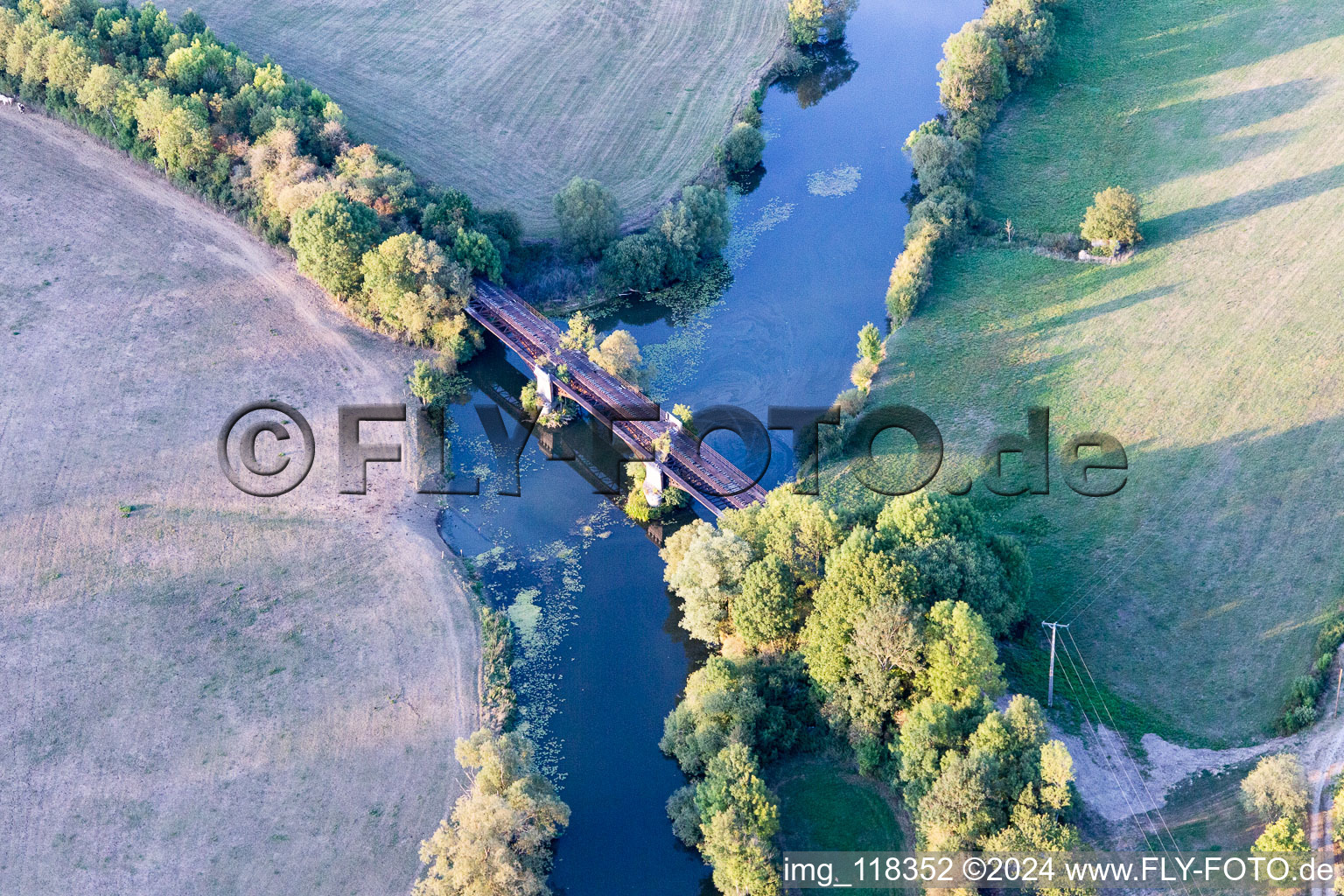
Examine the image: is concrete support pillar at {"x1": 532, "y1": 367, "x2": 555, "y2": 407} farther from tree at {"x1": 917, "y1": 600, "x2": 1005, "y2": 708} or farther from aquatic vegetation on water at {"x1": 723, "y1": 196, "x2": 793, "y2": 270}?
tree at {"x1": 917, "y1": 600, "x2": 1005, "y2": 708}

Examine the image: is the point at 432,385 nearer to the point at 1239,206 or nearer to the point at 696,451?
the point at 696,451

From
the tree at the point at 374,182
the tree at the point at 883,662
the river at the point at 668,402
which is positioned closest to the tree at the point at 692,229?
the river at the point at 668,402

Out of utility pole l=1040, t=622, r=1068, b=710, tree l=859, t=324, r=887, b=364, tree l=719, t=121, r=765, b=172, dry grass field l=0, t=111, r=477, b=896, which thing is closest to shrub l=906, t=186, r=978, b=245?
tree l=859, t=324, r=887, b=364

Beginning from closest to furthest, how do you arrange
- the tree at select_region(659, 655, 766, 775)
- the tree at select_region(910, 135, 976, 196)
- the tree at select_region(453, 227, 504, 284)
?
the tree at select_region(659, 655, 766, 775) < the tree at select_region(453, 227, 504, 284) < the tree at select_region(910, 135, 976, 196)

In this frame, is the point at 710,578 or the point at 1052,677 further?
the point at 710,578

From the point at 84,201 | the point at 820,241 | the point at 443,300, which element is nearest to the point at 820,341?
the point at 820,241

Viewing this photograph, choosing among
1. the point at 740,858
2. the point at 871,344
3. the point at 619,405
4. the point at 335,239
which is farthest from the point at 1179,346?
the point at 335,239

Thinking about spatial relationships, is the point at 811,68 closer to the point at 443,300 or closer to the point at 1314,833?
the point at 443,300
